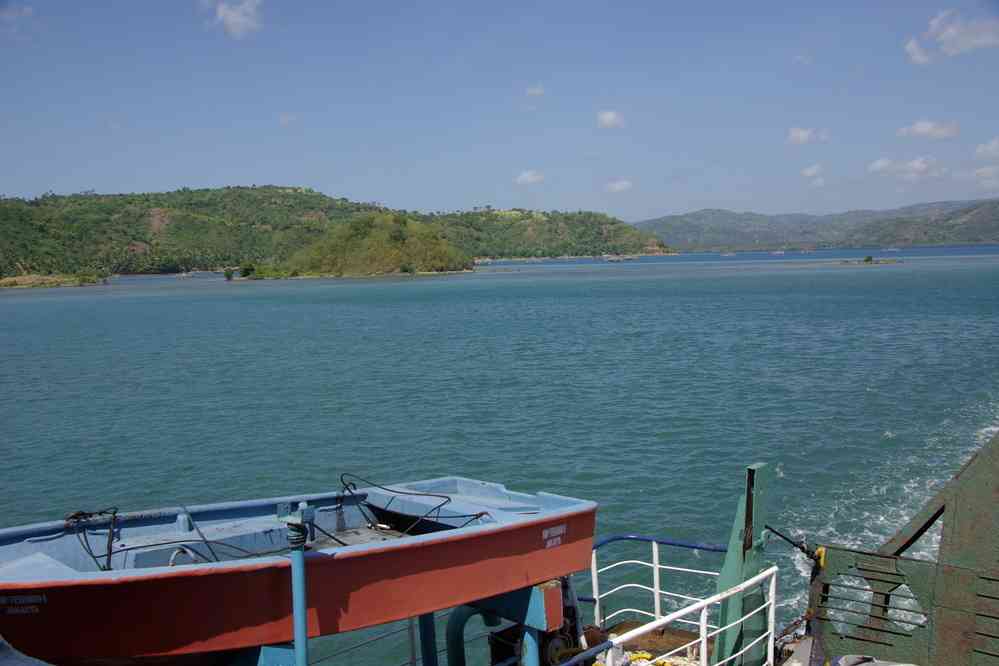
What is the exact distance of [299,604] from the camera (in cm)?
608

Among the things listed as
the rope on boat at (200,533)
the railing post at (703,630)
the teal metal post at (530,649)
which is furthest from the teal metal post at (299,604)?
the railing post at (703,630)

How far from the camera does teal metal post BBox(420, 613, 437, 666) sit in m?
8.09

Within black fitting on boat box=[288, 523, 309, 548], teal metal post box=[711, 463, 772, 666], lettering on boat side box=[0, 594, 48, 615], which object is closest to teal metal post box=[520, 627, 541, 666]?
teal metal post box=[711, 463, 772, 666]

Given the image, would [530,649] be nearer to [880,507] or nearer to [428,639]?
[428,639]

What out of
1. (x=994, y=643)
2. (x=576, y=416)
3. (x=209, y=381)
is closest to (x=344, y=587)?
(x=994, y=643)

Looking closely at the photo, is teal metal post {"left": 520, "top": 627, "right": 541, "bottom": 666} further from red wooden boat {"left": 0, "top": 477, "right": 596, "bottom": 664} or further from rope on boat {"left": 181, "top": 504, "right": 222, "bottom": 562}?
rope on boat {"left": 181, "top": 504, "right": 222, "bottom": 562}

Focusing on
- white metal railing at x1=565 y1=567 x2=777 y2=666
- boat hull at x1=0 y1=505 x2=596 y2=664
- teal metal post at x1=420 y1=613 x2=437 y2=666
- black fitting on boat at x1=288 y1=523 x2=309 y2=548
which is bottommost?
teal metal post at x1=420 y1=613 x2=437 y2=666

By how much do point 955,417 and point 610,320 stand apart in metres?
41.3

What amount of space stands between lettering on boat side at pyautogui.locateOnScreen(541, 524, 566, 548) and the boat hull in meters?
0.82

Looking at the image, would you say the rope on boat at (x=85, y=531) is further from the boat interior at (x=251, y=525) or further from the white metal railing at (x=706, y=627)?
the white metal railing at (x=706, y=627)

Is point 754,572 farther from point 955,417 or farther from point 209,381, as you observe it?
point 209,381

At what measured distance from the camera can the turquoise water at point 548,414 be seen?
20.0 m

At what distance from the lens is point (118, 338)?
61.1 metres

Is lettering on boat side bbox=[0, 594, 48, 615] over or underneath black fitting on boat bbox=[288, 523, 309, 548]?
underneath
